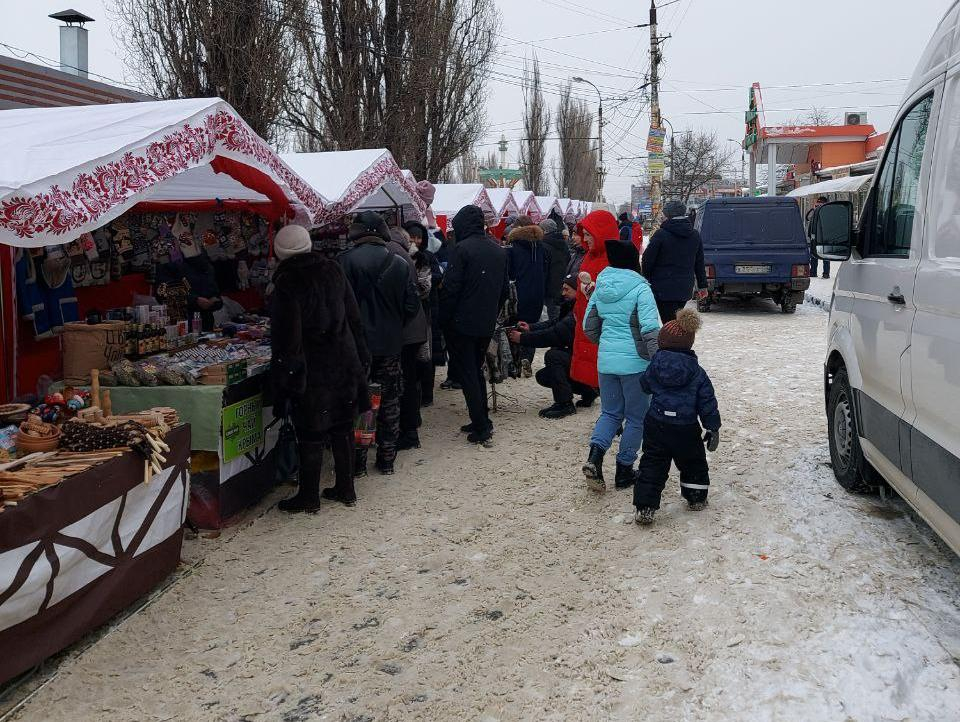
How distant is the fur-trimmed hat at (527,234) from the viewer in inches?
355

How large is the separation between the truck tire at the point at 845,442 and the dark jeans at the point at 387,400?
3.12 m

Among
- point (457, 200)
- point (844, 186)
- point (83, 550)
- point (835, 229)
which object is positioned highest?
→ point (844, 186)

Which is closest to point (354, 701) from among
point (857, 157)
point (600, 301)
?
point (600, 301)

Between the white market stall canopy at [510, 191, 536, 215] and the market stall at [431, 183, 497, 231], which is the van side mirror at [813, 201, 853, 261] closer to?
the market stall at [431, 183, 497, 231]

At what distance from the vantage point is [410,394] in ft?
22.5

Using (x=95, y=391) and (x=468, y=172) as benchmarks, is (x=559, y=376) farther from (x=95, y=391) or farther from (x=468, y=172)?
(x=468, y=172)

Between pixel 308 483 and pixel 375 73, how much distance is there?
15.0 metres

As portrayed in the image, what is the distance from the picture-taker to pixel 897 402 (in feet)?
12.3

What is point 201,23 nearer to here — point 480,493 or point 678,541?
point 480,493

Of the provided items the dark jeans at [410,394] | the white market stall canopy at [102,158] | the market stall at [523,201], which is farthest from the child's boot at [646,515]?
the market stall at [523,201]

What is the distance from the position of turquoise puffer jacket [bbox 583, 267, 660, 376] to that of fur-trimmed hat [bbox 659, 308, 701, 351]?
45cm

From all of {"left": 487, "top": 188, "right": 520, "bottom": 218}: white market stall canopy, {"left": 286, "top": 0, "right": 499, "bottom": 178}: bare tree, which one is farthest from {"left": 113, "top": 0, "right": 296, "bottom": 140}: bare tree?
{"left": 487, "top": 188, "right": 520, "bottom": 218}: white market stall canopy

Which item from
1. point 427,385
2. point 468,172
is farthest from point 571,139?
point 427,385

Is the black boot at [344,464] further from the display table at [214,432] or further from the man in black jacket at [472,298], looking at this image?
the man in black jacket at [472,298]
